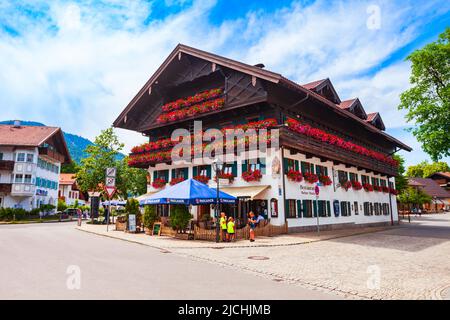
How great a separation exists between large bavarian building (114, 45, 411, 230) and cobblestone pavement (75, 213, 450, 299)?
5.90 metres

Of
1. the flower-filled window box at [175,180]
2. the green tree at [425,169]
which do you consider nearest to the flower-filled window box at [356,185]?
the flower-filled window box at [175,180]

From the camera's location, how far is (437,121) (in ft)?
84.6

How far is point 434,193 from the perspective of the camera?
8288cm

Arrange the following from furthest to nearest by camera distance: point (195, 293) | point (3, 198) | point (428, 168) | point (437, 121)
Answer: point (428, 168), point (3, 198), point (437, 121), point (195, 293)

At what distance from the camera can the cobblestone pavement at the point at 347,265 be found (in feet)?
24.2

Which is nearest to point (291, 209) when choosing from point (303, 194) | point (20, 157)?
point (303, 194)

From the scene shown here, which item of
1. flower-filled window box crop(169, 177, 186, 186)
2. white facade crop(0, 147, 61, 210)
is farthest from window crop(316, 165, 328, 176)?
white facade crop(0, 147, 61, 210)

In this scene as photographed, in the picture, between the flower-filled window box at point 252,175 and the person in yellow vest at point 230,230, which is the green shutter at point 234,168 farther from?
the person in yellow vest at point 230,230

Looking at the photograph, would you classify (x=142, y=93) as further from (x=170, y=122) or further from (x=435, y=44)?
(x=435, y=44)

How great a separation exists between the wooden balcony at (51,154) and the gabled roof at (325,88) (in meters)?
37.5

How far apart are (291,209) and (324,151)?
5240mm
